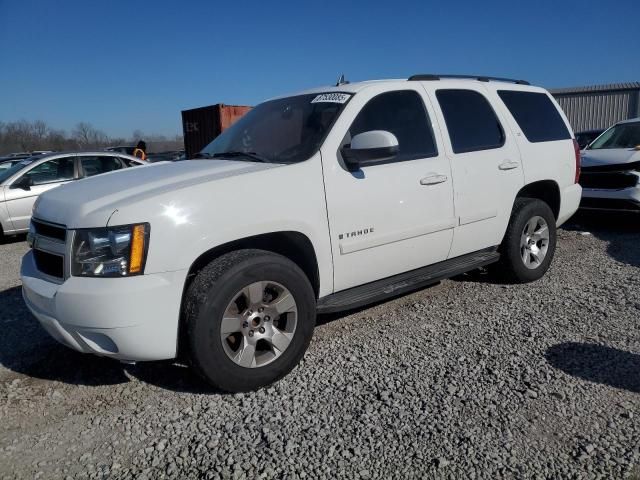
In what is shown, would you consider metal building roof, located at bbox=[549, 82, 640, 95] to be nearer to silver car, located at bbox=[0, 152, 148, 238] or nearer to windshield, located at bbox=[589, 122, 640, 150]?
windshield, located at bbox=[589, 122, 640, 150]

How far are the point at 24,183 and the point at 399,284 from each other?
24.6ft

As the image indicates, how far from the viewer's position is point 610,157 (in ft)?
23.9

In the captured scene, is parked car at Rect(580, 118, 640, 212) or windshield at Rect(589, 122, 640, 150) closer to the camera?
parked car at Rect(580, 118, 640, 212)

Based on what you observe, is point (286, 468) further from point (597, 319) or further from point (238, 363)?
point (597, 319)

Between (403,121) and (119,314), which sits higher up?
(403,121)

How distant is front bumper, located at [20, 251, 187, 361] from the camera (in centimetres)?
257

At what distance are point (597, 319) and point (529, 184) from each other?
1355 mm

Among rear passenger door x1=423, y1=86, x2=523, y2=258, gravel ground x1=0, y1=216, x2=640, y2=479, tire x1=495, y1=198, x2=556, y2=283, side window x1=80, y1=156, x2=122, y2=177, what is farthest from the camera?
side window x1=80, y1=156, x2=122, y2=177

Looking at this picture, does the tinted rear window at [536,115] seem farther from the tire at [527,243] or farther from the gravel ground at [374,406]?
the gravel ground at [374,406]

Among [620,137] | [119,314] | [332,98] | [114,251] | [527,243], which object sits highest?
[332,98]

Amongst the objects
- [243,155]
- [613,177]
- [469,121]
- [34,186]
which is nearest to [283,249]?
[243,155]

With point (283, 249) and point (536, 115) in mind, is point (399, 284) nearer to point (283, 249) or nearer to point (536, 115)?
point (283, 249)

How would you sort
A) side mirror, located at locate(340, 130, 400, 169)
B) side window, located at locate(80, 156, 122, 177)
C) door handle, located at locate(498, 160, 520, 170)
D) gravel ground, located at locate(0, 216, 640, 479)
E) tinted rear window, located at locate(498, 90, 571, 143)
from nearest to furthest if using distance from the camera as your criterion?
1. gravel ground, located at locate(0, 216, 640, 479)
2. side mirror, located at locate(340, 130, 400, 169)
3. door handle, located at locate(498, 160, 520, 170)
4. tinted rear window, located at locate(498, 90, 571, 143)
5. side window, located at locate(80, 156, 122, 177)

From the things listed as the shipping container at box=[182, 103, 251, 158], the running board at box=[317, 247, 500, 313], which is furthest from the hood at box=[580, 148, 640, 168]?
the shipping container at box=[182, 103, 251, 158]
